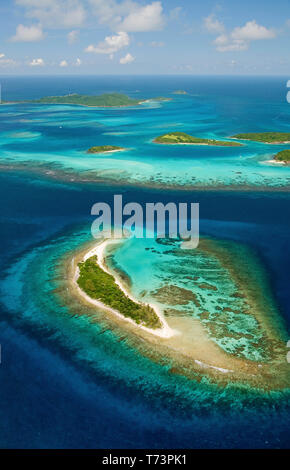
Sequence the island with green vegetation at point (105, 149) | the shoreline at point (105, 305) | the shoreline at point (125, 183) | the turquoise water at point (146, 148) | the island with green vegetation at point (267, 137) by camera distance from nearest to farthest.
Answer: the shoreline at point (105, 305) < the shoreline at point (125, 183) < the turquoise water at point (146, 148) < the island with green vegetation at point (105, 149) < the island with green vegetation at point (267, 137)

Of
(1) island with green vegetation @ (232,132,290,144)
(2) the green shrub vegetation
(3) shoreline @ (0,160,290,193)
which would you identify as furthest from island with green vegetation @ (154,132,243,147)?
(3) shoreline @ (0,160,290,193)

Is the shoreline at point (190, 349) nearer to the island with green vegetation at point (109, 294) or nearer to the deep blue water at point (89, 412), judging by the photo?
the island with green vegetation at point (109, 294)

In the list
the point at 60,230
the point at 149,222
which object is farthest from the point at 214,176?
the point at 60,230

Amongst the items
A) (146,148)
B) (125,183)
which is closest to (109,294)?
(125,183)

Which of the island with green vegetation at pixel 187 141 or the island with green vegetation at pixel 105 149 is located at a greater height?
the island with green vegetation at pixel 187 141

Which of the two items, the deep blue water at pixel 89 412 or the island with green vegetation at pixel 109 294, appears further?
the island with green vegetation at pixel 109 294

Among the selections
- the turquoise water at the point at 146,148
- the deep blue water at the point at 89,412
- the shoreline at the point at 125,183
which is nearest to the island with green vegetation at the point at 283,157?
the turquoise water at the point at 146,148
